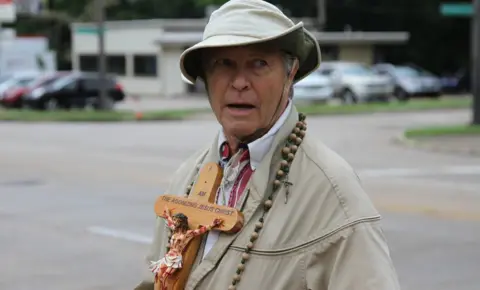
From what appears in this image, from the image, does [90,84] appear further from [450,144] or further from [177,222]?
[177,222]

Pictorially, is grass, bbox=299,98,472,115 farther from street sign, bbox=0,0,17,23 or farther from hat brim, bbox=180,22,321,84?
hat brim, bbox=180,22,321,84

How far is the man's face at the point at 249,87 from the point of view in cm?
236

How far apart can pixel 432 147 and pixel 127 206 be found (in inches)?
405

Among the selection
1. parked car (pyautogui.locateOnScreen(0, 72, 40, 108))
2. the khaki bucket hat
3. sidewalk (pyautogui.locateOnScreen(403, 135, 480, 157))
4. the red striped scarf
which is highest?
the khaki bucket hat

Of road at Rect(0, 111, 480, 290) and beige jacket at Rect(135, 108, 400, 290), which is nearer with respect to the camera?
beige jacket at Rect(135, 108, 400, 290)

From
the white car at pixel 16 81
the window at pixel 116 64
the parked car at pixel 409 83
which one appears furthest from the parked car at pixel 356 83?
the window at pixel 116 64

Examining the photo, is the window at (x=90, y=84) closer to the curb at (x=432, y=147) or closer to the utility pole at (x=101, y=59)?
the utility pole at (x=101, y=59)

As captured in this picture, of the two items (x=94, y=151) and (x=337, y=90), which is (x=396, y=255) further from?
(x=337, y=90)

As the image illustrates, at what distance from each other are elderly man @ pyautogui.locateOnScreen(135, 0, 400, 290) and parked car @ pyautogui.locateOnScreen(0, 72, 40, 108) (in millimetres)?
40546

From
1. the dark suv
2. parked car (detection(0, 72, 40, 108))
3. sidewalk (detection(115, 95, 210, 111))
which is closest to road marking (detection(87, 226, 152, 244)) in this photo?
the dark suv

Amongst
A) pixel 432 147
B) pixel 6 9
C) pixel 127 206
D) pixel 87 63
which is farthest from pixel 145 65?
pixel 127 206

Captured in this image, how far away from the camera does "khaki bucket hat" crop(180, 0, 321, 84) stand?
229 cm

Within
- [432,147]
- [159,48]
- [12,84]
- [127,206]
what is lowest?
[159,48]

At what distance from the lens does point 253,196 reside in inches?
90.9
